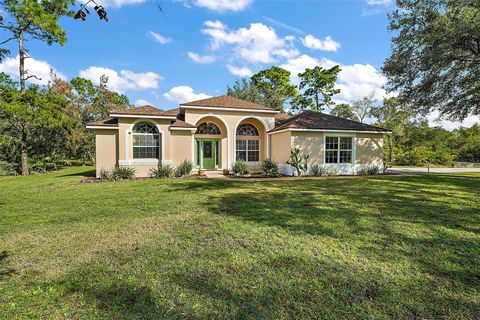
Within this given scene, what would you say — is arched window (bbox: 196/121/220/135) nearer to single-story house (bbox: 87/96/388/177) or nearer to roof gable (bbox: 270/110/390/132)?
single-story house (bbox: 87/96/388/177)

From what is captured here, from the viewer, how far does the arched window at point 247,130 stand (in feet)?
65.8

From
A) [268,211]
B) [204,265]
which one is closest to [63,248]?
[204,265]

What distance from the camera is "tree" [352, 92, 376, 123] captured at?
137 ft

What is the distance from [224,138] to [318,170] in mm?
7197

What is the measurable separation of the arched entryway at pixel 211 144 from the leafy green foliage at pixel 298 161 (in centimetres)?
513

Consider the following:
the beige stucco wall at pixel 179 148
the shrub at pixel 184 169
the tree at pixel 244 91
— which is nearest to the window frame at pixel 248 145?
the beige stucco wall at pixel 179 148

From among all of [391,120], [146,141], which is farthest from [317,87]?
[146,141]

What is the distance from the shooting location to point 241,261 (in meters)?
4.20

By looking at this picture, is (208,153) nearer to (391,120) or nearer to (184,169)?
(184,169)

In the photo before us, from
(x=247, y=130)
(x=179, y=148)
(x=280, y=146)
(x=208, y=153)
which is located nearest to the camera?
(x=179, y=148)

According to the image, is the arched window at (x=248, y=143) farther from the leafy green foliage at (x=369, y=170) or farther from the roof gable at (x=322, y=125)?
the leafy green foliage at (x=369, y=170)

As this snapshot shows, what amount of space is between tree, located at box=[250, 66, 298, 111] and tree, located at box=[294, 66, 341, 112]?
1888mm

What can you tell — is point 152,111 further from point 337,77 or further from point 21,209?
point 337,77

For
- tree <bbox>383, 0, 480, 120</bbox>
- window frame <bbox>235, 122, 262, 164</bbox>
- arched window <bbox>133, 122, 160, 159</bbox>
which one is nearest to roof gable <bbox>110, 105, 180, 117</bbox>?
arched window <bbox>133, 122, 160, 159</bbox>
